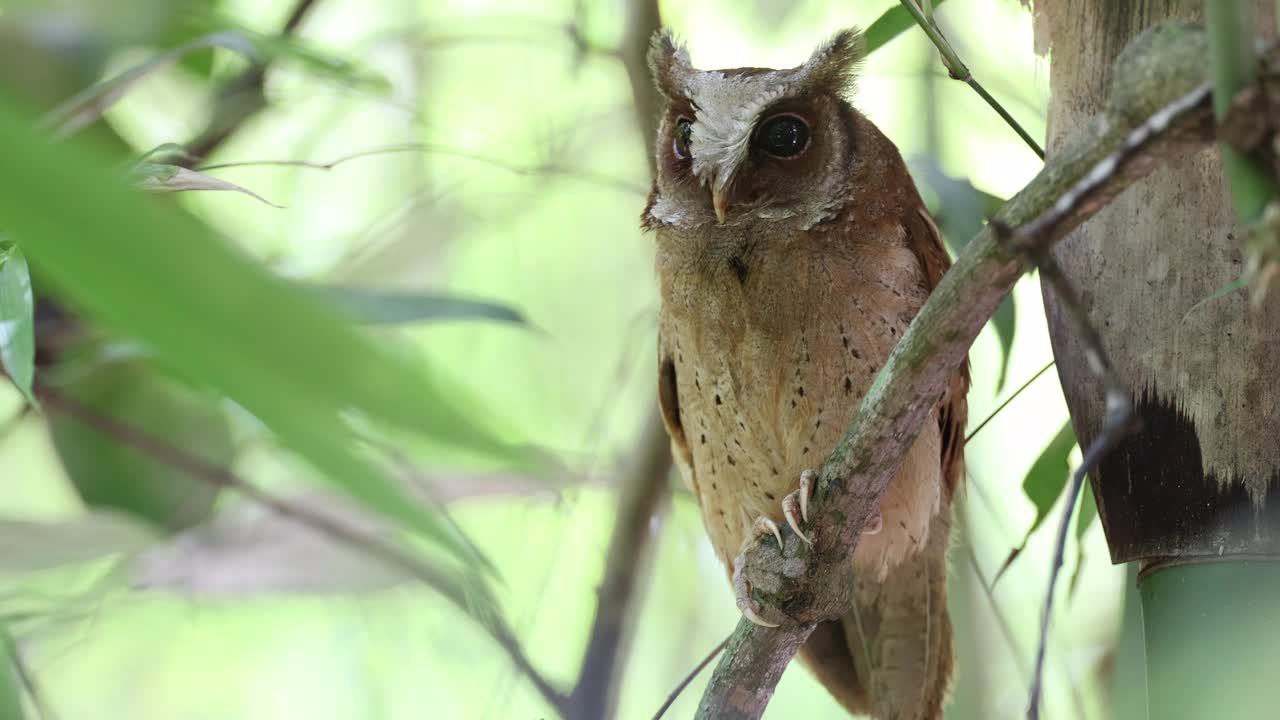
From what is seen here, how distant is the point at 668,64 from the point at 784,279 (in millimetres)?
385

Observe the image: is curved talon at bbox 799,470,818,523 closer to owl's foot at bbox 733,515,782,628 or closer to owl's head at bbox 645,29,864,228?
owl's foot at bbox 733,515,782,628

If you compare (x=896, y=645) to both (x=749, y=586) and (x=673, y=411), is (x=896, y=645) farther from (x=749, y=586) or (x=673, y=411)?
(x=749, y=586)

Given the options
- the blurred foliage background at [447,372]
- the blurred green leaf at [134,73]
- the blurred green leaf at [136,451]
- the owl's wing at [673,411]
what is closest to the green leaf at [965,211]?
the blurred foliage background at [447,372]

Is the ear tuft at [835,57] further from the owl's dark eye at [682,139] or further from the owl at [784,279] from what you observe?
the owl's dark eye at [682,139]

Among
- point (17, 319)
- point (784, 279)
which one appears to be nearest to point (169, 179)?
point (17, 319)

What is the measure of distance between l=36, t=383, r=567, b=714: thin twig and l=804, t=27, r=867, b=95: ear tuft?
817 millimetres

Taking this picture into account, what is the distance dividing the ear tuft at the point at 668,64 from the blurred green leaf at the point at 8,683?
1078 millimetres

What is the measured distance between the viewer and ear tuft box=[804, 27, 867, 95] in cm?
157

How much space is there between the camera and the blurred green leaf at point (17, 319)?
979mm

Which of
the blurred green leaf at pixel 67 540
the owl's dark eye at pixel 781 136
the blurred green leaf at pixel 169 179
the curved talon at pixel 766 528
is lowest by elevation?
the blurred green leaf at pixel 67 540

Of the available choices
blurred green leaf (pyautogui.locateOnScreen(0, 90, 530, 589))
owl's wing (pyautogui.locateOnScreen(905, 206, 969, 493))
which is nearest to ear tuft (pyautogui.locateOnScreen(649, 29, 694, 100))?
owl's wing (pyautogui.locateOnScreen(905, 206, 969, 493))

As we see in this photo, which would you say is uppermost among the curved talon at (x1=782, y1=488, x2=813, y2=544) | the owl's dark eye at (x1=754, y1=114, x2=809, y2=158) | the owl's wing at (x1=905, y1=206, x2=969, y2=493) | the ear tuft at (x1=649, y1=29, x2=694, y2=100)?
the ear tuft at (x1=649, y1=29, x2=694, y2=100)

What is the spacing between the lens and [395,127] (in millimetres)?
2473

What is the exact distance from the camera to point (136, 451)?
174cm
